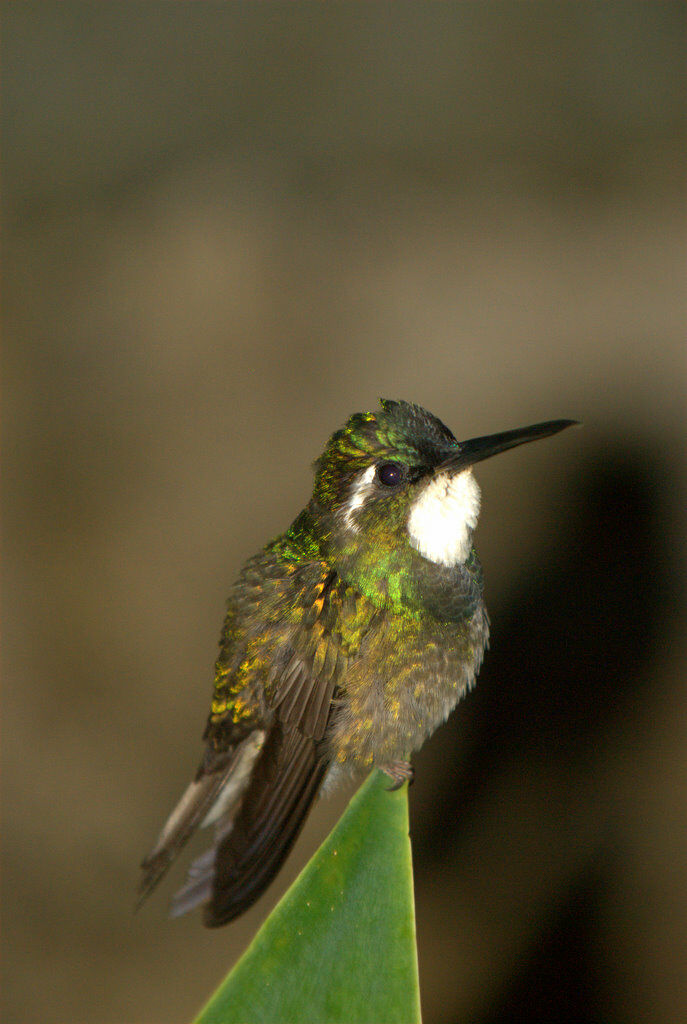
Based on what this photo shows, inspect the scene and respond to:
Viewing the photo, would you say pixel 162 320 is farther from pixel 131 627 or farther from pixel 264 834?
pixel 264 834

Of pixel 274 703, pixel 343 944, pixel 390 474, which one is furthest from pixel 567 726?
pixel 343 944

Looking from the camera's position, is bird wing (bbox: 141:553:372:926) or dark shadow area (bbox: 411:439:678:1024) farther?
dark shadow area (bbox: 411:439:678:1024)

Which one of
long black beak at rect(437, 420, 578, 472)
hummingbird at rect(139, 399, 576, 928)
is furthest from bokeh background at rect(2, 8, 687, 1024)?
long black beak at rect(437, 420, 578, 472)

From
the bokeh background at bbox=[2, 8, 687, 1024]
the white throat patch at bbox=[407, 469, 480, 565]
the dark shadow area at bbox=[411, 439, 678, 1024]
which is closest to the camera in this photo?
the white throat patch at bbox=[407, 469, 480, 565]

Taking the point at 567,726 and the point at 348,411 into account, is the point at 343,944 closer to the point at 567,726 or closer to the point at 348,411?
the point at 348,411

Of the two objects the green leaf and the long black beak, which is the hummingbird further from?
the green leaf

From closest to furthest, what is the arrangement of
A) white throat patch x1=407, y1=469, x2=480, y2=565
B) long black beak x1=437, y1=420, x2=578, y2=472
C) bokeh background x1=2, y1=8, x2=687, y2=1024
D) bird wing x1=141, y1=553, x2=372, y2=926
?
Answer: 1. long black beak x1=437, y1=420, x2=578, y2=472
2. white throat patch x1=407, y1=469, x2=480, y2=565
3. bird wing x1=141, y1=553, x2=372, y2=926
4. bokeh background x1=2, y1=8, x2=687, y2=1024
